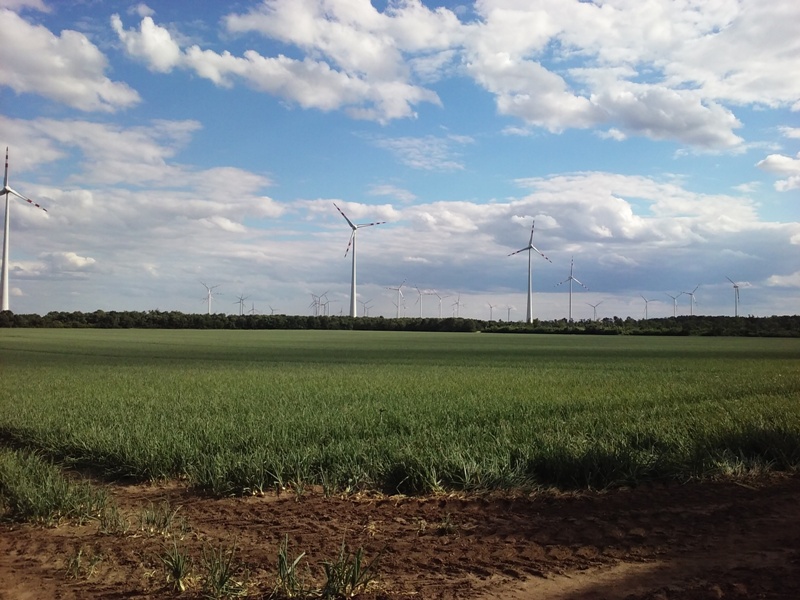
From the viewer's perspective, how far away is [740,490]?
10.4 metres

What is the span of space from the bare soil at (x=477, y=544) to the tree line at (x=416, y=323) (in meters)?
122

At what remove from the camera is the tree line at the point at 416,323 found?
121125 mm

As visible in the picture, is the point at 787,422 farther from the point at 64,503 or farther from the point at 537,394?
the point at 64,503

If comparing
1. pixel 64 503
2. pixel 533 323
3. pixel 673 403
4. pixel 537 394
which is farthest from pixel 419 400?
pixel 533 323

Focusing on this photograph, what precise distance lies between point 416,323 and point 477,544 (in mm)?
150559

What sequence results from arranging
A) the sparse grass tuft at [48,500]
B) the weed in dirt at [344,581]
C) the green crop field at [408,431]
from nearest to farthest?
the weed in dirt at [344,581] → the sparse grass tuft at [48,500] → the green crop field at [408,431]

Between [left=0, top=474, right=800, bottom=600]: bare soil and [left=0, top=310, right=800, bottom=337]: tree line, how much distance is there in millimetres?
121513

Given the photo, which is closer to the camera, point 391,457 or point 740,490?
point 740,490

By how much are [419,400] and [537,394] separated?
453 cm

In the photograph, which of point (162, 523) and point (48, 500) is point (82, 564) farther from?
point (48, 500)

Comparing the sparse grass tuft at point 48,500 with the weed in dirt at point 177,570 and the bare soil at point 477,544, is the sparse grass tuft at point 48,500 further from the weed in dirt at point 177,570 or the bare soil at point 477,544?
the weed in dirt at point 177,570

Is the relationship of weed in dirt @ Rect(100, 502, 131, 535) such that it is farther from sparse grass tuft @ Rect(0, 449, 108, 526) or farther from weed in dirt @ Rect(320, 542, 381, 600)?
weed in dirt @ Rect(320, 542, 381, 600)

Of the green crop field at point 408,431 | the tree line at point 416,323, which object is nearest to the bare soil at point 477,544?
the green crop field at point 408,431

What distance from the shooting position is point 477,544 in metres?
7.75
